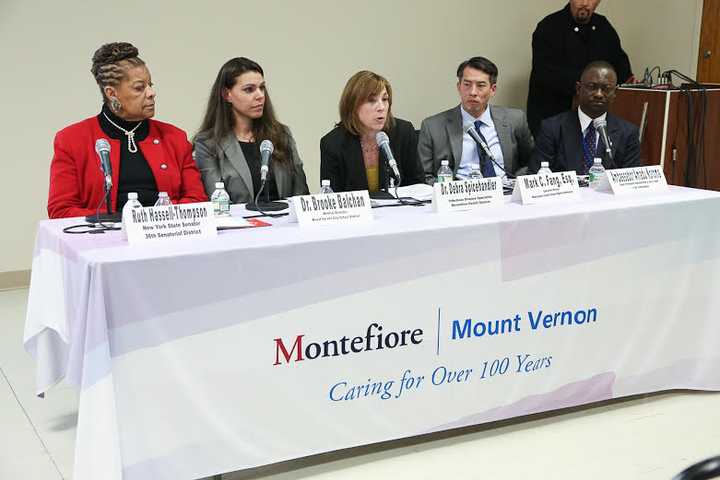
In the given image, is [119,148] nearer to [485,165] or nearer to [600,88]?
[485,165]

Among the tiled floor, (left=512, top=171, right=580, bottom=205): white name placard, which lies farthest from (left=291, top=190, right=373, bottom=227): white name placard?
the tiled floor

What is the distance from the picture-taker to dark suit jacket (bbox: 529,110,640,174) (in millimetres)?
3668

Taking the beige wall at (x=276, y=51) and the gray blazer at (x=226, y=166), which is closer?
the gray blazer at (x=226, y=166)

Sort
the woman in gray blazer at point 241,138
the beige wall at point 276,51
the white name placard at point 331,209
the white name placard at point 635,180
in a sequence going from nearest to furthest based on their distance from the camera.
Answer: the white name placard at point 331,209 → the white name placard at point 635,180 → the woman in gray blazer at point 241,138 → the beige wall at point 276,51

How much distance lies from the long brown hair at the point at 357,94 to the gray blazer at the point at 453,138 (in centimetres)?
37

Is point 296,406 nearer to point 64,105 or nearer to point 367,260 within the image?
point 367,260

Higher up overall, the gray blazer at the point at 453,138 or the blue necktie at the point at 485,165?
the gray blazer at the point at 453,138

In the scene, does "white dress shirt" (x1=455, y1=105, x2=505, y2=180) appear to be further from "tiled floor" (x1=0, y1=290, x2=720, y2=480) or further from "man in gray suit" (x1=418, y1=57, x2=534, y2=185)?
"tiled floor" (x1=0, y1=290, x2=720, y2=480)

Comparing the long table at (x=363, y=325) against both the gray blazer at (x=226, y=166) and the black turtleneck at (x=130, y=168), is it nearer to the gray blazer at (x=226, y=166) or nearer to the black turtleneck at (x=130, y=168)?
the black turtleneck at (x=130, y=168)

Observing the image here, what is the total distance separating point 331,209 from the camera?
2.45 m

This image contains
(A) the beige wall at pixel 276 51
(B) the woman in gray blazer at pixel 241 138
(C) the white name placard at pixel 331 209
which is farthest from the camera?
(A) the beige wall at pixel 276 51

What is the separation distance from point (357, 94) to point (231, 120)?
519 mm

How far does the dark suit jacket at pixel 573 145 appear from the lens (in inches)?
144

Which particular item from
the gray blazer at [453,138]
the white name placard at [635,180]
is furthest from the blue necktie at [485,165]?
the white name placard at [635,180]
